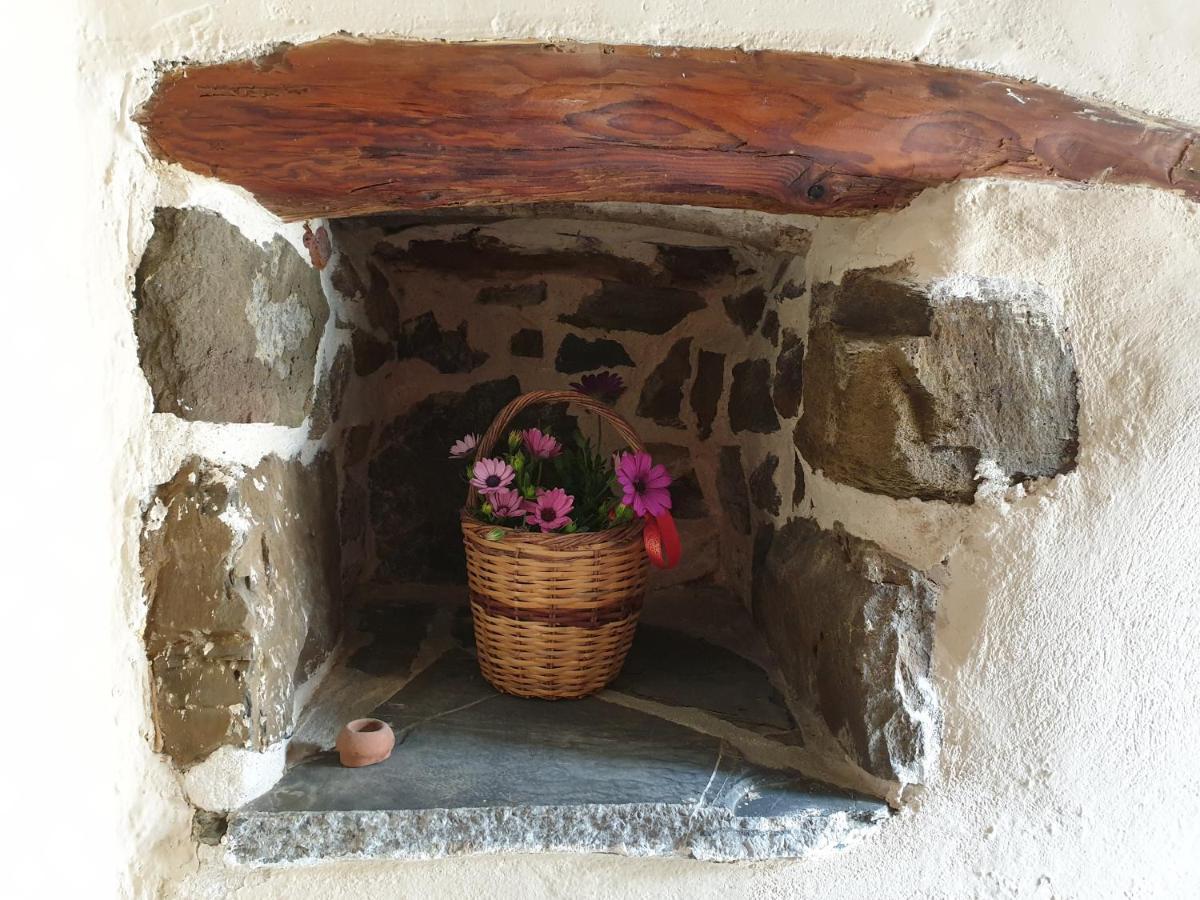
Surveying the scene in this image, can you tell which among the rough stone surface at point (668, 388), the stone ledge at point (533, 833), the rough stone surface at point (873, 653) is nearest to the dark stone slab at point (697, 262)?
the rough stone surface at point (668, 388)

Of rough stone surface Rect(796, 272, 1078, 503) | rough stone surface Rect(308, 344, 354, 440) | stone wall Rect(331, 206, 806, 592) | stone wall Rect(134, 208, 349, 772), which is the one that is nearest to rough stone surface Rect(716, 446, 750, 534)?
stone wall Rect(331, 206, 806, 592)

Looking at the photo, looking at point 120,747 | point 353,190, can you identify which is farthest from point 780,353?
point 120,747

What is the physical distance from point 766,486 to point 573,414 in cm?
40

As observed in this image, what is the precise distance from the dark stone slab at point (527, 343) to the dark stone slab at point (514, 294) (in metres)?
0.05

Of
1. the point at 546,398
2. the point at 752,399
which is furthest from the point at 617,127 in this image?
the point at 752,399

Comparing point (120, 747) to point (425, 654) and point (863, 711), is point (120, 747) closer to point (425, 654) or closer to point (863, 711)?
point (425, 654)

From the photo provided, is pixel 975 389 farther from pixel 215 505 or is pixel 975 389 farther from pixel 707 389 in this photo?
pixel 215 505

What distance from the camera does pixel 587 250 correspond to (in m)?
1.53

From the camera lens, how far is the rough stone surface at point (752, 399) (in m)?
1.44

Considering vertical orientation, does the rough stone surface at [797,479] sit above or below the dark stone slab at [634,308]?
below

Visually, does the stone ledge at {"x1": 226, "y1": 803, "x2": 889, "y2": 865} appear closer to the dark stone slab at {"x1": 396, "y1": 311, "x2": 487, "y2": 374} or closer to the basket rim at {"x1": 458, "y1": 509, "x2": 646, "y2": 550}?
the basket rim at {"x1": 458, "y1": 509, "x2": 646, "y2": 550}

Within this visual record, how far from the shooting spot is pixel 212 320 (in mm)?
972

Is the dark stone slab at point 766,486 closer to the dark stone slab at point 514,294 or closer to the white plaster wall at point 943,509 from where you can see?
the white plaster wall at point 943,509

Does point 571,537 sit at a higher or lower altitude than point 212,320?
lower
